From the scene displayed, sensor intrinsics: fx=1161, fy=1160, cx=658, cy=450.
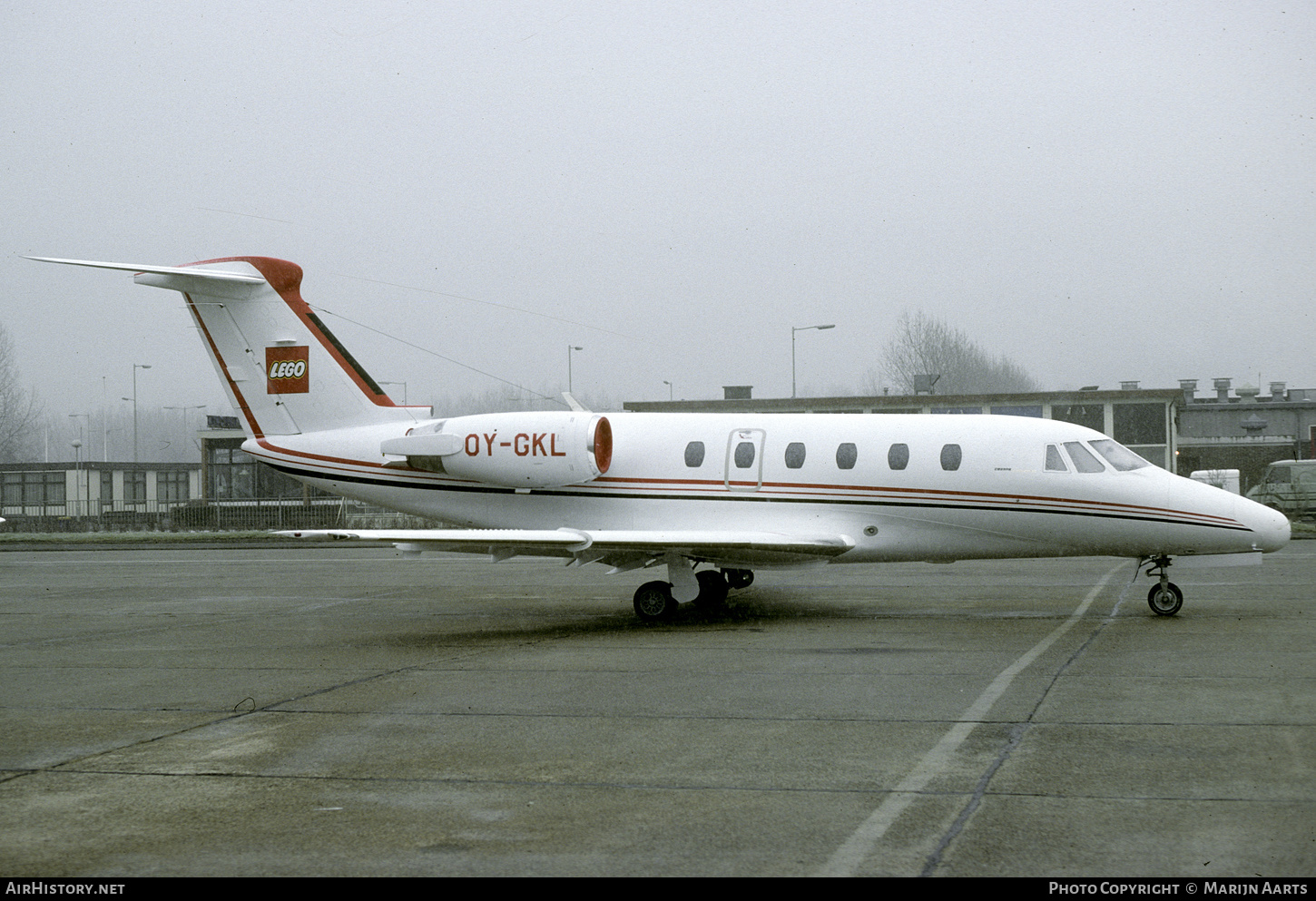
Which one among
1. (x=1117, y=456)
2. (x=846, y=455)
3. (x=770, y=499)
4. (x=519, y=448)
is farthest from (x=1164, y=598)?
(x=519, y=448)

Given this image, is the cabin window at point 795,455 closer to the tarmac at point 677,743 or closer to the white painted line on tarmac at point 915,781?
the tarmac at point 677,743

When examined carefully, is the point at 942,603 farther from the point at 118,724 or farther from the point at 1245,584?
the point at 118,724

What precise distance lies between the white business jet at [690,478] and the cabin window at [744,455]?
2 cm

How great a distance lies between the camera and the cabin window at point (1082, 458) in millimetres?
14344

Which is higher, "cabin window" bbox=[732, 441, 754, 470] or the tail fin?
the tail fin

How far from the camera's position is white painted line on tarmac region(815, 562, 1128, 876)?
17.1 feet

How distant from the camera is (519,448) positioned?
1579 cm

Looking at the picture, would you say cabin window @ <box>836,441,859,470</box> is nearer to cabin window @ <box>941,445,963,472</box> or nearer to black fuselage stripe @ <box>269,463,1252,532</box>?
black fuselage stripe @ <box>269,463,1252,532</box>

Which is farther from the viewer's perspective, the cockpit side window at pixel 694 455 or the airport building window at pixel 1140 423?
the airport building window at pixel 1140 423

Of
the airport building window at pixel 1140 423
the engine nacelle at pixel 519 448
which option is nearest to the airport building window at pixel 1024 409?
the airport building window at pixel 1140 423

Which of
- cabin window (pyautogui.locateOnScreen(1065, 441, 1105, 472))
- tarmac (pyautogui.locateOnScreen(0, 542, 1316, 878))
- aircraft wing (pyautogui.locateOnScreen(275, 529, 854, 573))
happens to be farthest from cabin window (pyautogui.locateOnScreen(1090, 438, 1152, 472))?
aircraft wing (pyautogui.locateOnScreen(275, 529, 854, 573))

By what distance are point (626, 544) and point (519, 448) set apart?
2.51m

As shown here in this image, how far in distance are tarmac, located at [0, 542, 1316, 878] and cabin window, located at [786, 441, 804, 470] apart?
1.99 m

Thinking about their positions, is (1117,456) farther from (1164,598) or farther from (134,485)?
(134,485)
